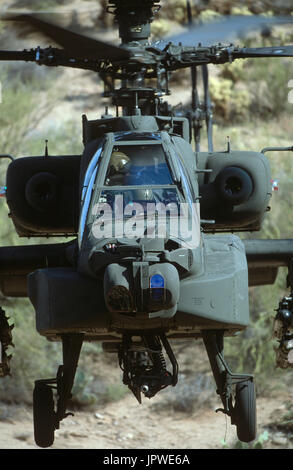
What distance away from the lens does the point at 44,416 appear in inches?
372

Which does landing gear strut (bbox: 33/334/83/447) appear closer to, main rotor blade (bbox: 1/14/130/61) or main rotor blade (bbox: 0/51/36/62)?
main rotor blade (bbox: 1/14/130/61)

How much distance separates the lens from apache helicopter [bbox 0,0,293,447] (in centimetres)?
834

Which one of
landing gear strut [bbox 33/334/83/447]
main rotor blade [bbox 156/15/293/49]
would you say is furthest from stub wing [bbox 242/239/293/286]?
landing gear strut [bbox 33/334/83/447]

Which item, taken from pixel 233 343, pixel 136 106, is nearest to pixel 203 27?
pixel 136 106

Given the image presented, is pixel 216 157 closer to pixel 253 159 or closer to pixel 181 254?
pixel 253 159

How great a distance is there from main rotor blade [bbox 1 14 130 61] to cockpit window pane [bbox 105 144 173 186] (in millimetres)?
1020

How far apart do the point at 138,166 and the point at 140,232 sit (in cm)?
111

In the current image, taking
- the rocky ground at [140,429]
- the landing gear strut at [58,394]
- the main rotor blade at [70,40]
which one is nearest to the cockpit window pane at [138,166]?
the main rotor blade at [70,40]

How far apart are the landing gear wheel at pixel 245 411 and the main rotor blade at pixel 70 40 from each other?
3.30m

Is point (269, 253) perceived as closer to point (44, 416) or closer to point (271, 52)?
point (271, 52)

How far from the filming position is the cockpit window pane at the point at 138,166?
9.24 metres

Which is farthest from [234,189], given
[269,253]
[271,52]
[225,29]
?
[225,29]

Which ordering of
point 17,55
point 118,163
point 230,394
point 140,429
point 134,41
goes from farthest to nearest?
1. point 140,429
2. point 134,41
3. point 17,55
4. point 118,163
5. point 230,394

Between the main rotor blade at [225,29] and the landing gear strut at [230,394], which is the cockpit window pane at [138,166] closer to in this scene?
the landing gear strut at [230,394]
